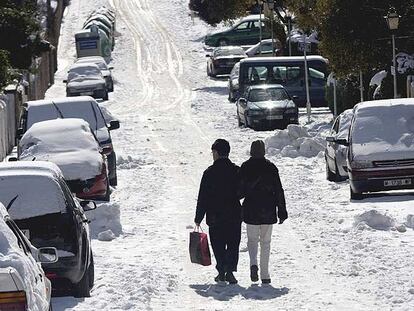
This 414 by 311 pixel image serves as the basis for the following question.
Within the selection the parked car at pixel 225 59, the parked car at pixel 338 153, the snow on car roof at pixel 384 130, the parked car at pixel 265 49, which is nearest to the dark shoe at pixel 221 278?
the snow on car roof at pixel 384 130

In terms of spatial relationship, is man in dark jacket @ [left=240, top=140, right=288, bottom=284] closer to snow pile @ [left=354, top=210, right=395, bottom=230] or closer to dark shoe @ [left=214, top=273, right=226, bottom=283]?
dark shoe @ [left=214, top=273, right=226, bottom=283]

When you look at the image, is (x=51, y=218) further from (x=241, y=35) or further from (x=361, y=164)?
(x=241, y=35)

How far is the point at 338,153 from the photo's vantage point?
2645cm

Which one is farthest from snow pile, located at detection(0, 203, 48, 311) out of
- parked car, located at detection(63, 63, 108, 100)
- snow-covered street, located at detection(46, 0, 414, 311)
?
parked car, located at detection(63, 63, 108, 100)

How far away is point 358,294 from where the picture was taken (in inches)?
567

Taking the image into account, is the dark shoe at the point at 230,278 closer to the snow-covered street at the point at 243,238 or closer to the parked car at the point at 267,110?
the snow-covered street at the point at 243,238

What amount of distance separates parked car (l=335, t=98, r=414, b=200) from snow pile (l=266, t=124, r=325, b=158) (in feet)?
23.1

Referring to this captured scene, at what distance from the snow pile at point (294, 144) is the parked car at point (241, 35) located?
43.0 meters

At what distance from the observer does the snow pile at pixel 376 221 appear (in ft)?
63.4

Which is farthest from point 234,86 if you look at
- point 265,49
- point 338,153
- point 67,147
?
point 67,147

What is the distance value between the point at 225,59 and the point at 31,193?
168 feet

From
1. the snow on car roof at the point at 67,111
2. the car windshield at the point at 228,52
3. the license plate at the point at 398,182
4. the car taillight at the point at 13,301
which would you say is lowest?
the license plate at the point at 398,182

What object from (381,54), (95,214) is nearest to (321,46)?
(381,54)

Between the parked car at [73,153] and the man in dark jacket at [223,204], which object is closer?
the man in dark jacket at [223,204]
